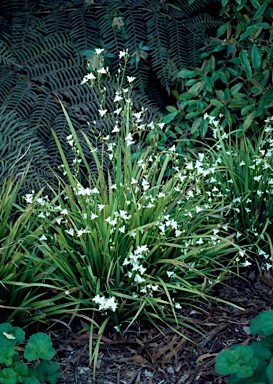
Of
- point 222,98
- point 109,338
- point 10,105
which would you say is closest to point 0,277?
point 109,338

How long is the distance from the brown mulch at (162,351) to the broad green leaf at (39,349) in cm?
26

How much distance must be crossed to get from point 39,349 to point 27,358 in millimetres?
51

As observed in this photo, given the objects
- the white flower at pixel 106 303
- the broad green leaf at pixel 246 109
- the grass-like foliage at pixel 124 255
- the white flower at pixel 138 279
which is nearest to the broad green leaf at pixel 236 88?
the broad green leaf at pixel 246 109

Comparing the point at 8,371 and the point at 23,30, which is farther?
the point at 23,30

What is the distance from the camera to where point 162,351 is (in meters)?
2.36

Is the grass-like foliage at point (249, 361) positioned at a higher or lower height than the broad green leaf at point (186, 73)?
lower

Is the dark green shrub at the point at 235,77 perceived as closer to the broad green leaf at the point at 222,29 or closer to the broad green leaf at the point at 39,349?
the broad green leaf at the point at 222,29

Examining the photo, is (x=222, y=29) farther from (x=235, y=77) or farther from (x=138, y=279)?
(x=138, y=279)

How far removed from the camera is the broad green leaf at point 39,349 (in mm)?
2008

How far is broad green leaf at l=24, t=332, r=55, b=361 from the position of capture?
79.0 inches

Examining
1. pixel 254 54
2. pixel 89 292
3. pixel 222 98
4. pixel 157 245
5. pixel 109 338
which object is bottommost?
pixel 109 338

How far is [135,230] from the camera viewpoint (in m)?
2.39

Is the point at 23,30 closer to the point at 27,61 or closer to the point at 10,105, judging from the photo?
the point at 27,61

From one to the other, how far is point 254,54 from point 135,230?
1406 mm
